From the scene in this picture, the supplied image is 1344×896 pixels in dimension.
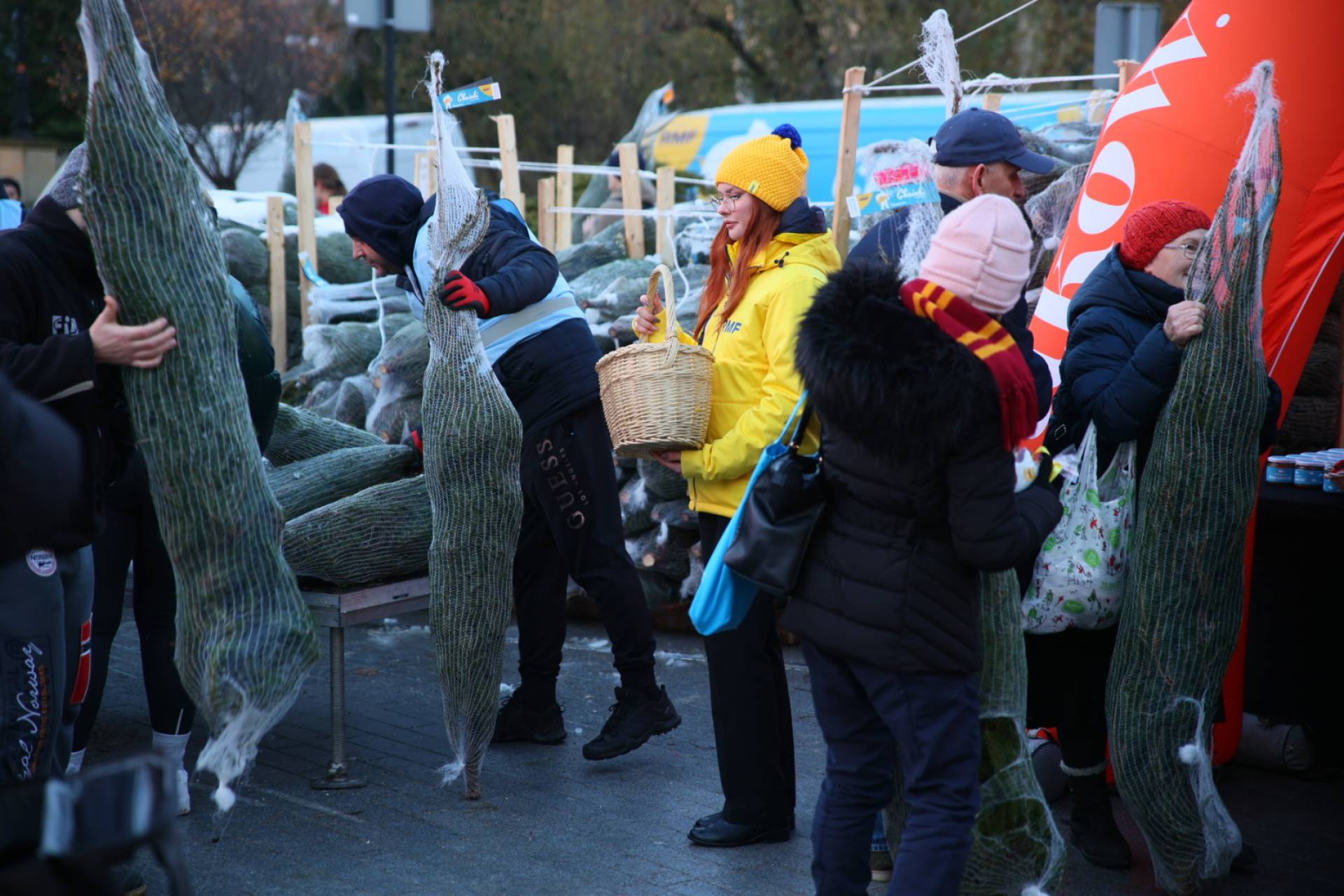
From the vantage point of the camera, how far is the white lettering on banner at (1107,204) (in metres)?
4.41

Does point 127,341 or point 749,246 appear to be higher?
point 749,246

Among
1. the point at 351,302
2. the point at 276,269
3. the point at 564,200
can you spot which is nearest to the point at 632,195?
the point at 564,200

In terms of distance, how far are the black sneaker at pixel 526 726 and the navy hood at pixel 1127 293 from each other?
7.24 ft

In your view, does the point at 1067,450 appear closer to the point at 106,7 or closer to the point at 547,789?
the point at 547,789

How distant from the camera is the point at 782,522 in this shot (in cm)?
280

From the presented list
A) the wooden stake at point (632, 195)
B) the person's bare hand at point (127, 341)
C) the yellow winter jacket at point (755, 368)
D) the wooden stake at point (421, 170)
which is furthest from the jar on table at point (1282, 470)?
the wooden stake at point (421, 170)

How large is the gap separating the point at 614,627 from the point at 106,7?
242cm

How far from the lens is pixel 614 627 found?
4.46m

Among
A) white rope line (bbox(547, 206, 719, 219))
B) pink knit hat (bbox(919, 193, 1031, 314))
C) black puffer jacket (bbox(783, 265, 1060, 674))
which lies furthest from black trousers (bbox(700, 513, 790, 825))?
white rope line (bbox(547, 206, 719, 219))

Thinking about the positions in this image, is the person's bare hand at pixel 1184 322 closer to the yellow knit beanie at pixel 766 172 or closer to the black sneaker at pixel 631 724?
the yellow knit beanie at pixel 766 172

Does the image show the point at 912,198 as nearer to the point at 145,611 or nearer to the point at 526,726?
the point at 526,726

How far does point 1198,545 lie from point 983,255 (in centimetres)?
114

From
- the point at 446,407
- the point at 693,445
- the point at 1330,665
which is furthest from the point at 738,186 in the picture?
the point at 1330,665

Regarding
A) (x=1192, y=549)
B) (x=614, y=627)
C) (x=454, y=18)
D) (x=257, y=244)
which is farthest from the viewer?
(x=454, y=18)
